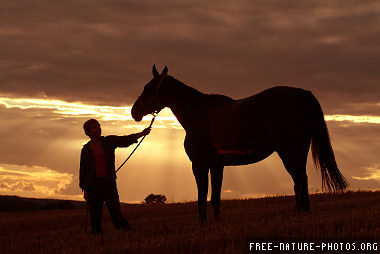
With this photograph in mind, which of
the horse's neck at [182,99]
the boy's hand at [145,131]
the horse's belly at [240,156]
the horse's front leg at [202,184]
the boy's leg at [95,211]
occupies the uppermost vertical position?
the horse's neck at [182,99]

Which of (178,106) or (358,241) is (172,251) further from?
(178,106)

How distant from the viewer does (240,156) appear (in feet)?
33.5

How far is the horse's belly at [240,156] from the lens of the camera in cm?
1011

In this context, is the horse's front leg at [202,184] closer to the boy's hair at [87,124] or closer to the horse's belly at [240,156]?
the horse's belly at [240,156]

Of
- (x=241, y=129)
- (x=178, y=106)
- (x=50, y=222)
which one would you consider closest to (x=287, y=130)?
(x=241, y=129)

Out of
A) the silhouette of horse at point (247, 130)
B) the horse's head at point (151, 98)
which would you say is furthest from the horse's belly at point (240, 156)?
the horse's head at point (151, 98)

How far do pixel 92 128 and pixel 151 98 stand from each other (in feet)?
6.55

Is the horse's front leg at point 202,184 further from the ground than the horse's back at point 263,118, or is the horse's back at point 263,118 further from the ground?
the horse's back at point 263,118

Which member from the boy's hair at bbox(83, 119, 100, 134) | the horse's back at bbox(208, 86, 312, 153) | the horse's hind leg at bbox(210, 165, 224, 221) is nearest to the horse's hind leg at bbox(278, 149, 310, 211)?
the horse's back at bbox(208, 86, 312, 153)

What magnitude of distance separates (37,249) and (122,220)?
1842 millimetres

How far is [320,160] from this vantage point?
34.3 ft

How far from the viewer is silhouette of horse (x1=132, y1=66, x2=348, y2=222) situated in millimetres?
9750

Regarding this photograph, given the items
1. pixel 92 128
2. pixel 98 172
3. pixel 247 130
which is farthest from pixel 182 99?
pixel 98 172

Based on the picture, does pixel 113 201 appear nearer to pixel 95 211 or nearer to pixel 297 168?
pixel 95 211
